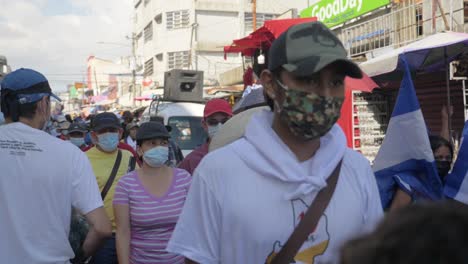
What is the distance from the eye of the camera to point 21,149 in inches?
110

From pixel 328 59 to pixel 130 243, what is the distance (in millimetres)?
2530

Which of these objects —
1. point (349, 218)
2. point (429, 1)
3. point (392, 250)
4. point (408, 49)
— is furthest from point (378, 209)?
point (429, 1)

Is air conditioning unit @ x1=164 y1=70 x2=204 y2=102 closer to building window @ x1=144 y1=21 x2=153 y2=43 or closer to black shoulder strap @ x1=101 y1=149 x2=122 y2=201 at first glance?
black shoulder strap @ x1=101 y1=149 x2=122 y2=201

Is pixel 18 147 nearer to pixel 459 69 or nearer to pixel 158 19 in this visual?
pixel 459 69

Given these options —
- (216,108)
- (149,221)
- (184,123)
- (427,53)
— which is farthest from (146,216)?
(184,123)

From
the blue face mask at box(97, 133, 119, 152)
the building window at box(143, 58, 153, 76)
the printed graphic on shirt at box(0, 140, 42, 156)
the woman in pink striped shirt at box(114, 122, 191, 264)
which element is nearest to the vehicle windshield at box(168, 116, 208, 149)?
the blue face mask at box(97, 133, 119, 152)

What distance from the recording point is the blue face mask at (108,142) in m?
5.11

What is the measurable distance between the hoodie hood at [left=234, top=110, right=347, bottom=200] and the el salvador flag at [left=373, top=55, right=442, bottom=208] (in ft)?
4.82

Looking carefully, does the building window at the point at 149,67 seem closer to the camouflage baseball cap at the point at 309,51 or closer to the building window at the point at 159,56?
the building window at the point at 159,56

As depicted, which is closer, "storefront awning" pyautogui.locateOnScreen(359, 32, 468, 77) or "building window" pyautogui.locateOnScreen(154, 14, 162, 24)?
"storefront awning" pyautogui.locateOnScreen(359, 32, 468, 77)

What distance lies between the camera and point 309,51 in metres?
1.84

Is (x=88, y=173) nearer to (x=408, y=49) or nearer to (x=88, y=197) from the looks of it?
(x=88, y=197)

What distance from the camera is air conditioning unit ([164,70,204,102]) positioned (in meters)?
13.9

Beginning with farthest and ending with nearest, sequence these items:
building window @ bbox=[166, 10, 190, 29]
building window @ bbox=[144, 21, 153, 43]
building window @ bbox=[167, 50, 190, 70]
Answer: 1. building window @ bbox=[144, 21, 153, 43]
2. building window @ bbox=[167, 50, 190, 70]
3. building window @ bbox=[166, 10, 190, 29]
